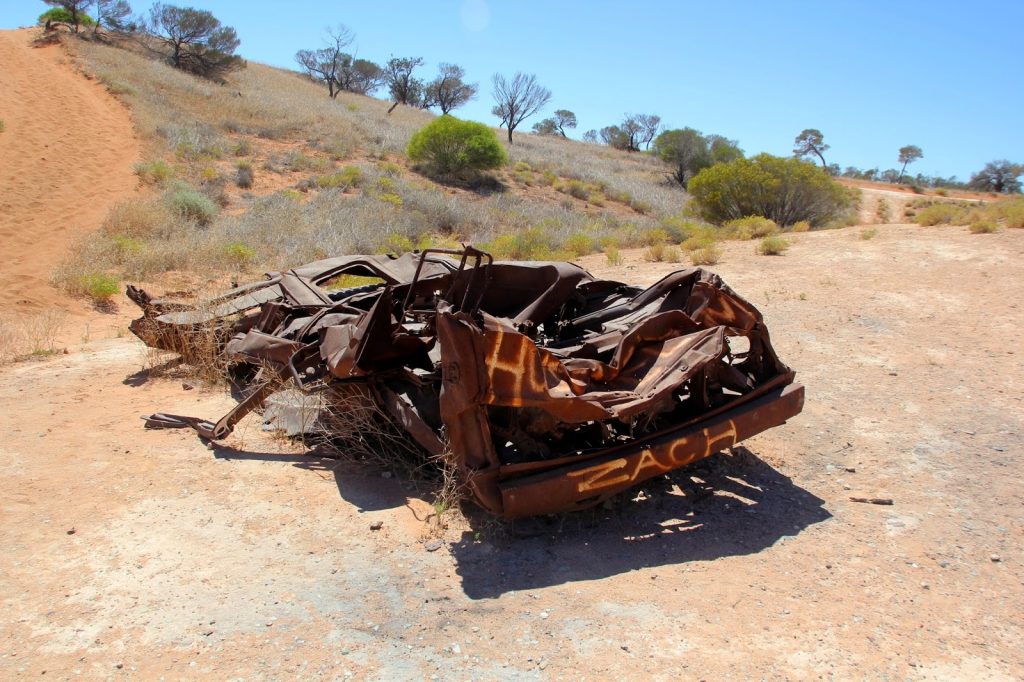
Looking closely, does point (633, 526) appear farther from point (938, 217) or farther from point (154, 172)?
point (154, 172)

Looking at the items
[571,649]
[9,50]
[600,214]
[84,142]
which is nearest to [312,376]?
[571,649]

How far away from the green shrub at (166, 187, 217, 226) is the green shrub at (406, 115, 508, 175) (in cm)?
1182

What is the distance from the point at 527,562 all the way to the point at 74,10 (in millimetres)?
53949

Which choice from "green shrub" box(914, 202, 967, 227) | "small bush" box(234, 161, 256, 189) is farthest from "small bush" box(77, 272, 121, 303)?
"green shrub" box(914, 202, 967, 227)

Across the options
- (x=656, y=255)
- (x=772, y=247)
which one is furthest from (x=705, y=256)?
(x=772, y=247)

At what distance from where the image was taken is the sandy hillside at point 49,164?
13.9 meters

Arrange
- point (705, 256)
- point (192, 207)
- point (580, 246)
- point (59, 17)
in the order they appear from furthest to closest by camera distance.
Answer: point (59, 17), point (192, 207), point (580, 246), point (705, 256)

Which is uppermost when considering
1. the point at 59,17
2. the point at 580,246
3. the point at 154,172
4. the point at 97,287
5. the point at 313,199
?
the point at 59,17

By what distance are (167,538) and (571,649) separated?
2461mm

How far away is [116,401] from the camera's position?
6.70 meters

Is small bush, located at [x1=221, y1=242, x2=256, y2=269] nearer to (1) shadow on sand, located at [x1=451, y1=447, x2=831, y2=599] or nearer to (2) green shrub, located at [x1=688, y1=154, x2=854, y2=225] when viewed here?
(1) shadow on sand, located at [x1=451, y1=447, x2=831, y2=599]

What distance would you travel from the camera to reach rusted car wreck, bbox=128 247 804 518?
3625 mm

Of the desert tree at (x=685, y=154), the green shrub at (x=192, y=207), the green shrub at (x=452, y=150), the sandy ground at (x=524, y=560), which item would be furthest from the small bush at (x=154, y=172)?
the desert tree at (x=685, y=154)

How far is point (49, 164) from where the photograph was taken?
72.1ft
